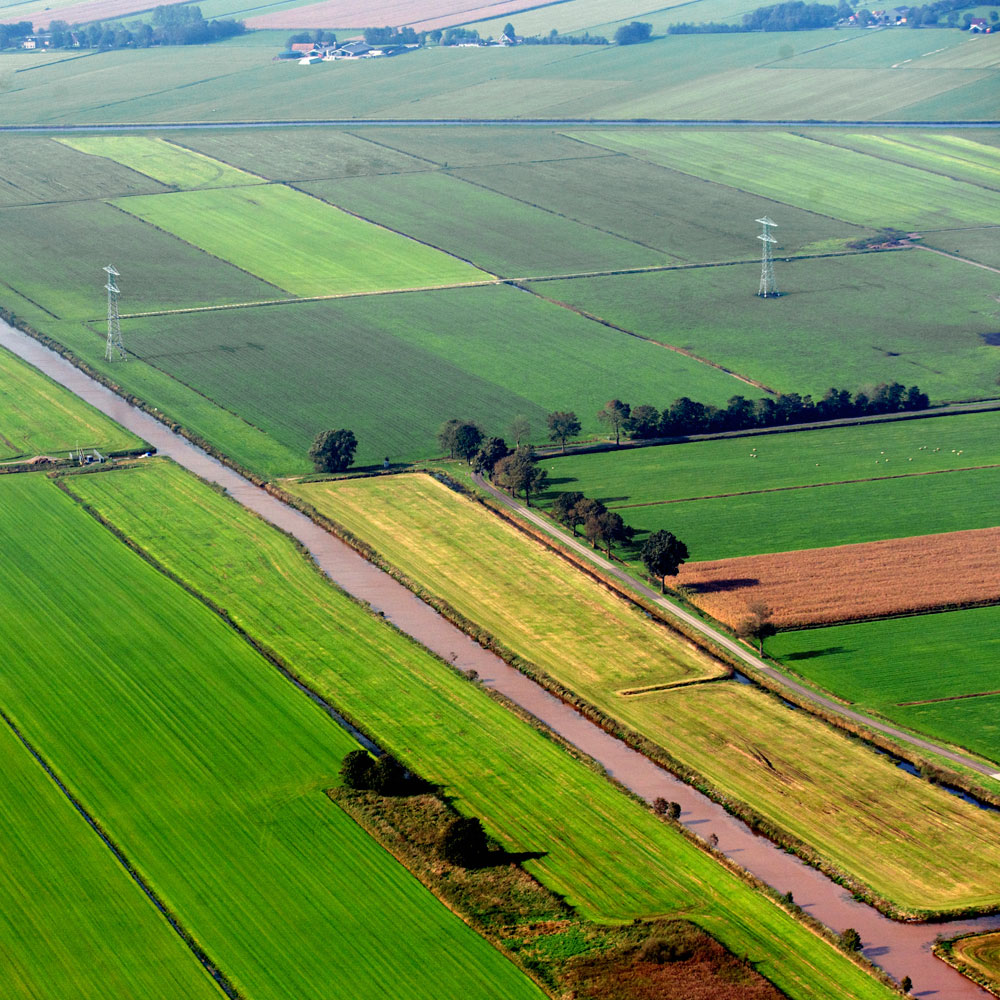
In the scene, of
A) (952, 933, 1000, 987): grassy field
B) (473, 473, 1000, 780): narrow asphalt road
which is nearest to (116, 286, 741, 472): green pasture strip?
(473, 473, 1000, 780): narrow asphalt road

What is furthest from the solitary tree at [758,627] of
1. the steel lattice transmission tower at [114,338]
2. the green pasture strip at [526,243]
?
the green pasture strip at [526,243]

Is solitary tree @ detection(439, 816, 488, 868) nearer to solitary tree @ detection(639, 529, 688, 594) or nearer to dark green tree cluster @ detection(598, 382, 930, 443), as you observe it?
solitary tree @ detection(639, 529, 688, 594)

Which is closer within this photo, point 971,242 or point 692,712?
point 692,712

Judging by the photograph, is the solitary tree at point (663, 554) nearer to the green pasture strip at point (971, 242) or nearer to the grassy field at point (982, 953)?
the grassy field at point (982, 953)

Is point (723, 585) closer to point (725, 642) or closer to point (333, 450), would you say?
point (725, 642)

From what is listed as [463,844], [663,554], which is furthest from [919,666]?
[463,844]

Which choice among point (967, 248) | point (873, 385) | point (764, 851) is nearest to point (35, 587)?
point (764, 851)
